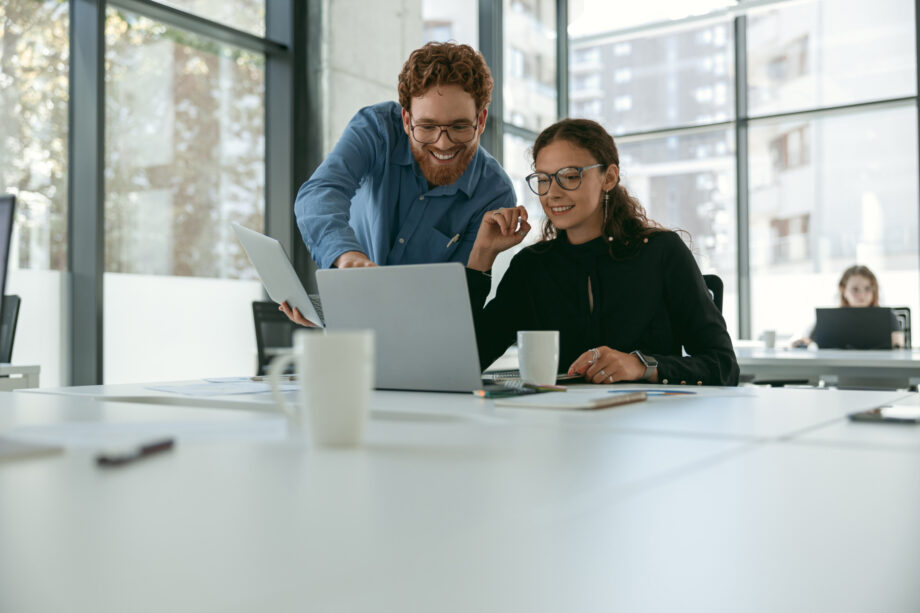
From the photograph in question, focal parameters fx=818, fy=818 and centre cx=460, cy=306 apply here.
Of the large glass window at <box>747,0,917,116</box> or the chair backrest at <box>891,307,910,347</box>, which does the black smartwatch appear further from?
the large glass window at <box>747,0,917,116</box>

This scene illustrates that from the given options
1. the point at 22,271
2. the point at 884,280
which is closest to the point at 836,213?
the point at 884,280

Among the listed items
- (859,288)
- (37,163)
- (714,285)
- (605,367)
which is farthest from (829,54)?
(605,367)

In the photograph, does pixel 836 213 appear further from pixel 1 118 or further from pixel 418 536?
pixel 418 536

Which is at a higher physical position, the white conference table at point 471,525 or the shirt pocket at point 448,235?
the shirt pocket at point 448,235

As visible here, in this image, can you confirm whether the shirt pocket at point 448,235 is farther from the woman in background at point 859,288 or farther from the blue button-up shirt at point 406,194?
the woman in background at point 859,288

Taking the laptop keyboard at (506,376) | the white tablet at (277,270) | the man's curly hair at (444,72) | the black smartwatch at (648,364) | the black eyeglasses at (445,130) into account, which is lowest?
the laptop keyboard at (506,376)

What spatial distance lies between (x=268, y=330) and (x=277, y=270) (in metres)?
2.75

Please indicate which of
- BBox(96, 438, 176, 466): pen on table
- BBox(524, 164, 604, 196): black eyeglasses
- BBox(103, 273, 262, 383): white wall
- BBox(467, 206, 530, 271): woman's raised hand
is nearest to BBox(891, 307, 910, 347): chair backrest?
BBox(524, 164, 604, 196): black eyeglasses

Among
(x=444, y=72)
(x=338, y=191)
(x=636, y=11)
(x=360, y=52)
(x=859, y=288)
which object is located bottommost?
(x=859, y=288)

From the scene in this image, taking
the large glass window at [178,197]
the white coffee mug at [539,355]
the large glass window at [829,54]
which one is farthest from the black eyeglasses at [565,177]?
the large glass window at [829,54]

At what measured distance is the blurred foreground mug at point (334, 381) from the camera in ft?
2.26

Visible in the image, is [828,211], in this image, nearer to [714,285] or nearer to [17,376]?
[714,285]

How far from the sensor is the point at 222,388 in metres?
1.42

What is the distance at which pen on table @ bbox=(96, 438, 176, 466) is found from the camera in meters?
0.64
